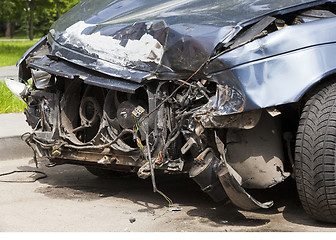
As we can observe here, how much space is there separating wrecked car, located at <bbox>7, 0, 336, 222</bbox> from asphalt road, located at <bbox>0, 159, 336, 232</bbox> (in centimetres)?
23

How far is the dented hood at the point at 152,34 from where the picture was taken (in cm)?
427

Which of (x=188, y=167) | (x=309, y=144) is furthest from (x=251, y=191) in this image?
(x=309, y=144)

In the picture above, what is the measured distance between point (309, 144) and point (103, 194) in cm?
206

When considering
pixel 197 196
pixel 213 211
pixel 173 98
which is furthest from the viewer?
pixel 197 196

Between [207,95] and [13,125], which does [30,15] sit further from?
[207,95]

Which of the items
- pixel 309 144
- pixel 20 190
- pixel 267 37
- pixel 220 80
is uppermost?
pixel 267 37

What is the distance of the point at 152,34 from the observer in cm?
460

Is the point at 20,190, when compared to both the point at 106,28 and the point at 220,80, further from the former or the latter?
the point at 220,80

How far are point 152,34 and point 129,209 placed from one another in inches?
51.4

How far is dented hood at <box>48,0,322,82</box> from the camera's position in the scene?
427cm

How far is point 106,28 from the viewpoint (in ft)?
16.3

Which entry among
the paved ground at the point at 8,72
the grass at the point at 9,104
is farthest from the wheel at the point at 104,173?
the paved ground at the point at 8,72

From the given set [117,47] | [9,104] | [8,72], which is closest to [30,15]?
[8,72]
